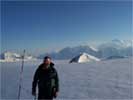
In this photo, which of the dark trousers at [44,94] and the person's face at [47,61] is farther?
the dark trousers at [44,94]

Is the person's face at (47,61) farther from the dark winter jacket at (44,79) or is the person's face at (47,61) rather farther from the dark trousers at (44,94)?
the dark trousers at (44,94)

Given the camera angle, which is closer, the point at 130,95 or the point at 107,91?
the point at 130,95

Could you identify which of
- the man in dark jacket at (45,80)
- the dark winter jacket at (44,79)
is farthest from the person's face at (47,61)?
the dark winter jacket at (44,79)

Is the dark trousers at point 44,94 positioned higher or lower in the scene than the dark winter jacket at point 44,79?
lower

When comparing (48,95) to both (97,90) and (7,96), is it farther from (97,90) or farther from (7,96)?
(97,90)

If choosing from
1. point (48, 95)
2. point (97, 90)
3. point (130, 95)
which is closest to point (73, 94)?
point (97, 90)

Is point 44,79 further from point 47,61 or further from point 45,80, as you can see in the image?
point 47,61

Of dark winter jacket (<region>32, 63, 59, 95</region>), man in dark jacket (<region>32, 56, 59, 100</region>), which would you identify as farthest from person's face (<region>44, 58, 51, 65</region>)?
dark winter jacket (<region>32, 63, 59, 95</region>)

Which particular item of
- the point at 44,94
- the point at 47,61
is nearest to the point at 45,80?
the point at 44,94

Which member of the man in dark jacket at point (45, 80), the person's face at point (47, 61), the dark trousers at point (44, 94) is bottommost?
the dark trousers at point (44, 94)

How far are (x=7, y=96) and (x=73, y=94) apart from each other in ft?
9.18

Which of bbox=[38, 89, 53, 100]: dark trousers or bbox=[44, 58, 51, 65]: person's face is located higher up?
bbox=[44, 58, 51, 65]: person's face

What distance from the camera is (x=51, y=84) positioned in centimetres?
653

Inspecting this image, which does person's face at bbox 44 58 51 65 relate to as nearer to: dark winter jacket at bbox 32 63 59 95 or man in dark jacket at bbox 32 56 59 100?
man in dark jacket at bbox 32 56 59 100
